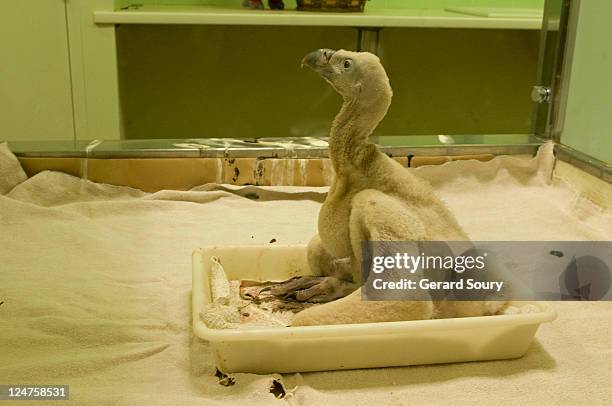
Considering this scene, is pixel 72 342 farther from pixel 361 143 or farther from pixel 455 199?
pixel 455 199

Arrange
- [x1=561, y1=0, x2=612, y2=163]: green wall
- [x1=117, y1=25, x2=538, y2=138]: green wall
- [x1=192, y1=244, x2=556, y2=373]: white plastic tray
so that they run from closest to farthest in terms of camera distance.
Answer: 1. [x1=192, y1=244, x2=556, y2=373]: white plastic tray
2. [x1=561, y1=0, x2=612, y2=163]: green wall
3. [x1=117, y1=25, x2=538, y2=138]: green wall

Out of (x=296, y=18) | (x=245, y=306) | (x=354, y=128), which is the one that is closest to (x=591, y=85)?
(x=296, y=18)

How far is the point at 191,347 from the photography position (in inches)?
34.5

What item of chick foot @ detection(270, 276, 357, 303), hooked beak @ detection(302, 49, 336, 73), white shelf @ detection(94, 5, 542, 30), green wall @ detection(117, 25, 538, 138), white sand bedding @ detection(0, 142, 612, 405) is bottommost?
white sand bedding @ detection(0, 142, 612, 405)

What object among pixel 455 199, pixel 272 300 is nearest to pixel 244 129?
pixel 455 199

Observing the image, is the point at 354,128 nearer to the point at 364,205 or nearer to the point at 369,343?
the point at 364,205

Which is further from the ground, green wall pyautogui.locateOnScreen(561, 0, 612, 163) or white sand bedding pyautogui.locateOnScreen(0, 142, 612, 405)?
green wall pyautogui.locateOnScreen(561, 0, 612, 163)

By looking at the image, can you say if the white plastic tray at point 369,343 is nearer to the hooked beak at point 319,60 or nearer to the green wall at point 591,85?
the hooked beak at point 319,60

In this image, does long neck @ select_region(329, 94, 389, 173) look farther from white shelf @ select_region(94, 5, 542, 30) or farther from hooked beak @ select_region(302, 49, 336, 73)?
white shelf @ select_region(94, 5, 542, 30)

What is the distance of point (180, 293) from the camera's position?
1.04 metres

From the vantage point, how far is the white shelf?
1741 mm

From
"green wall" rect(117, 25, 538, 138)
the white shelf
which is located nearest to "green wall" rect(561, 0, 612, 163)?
the white shelf

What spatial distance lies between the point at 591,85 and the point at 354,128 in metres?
0.91

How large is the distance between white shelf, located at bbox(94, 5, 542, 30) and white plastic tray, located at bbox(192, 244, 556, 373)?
3.57ft
